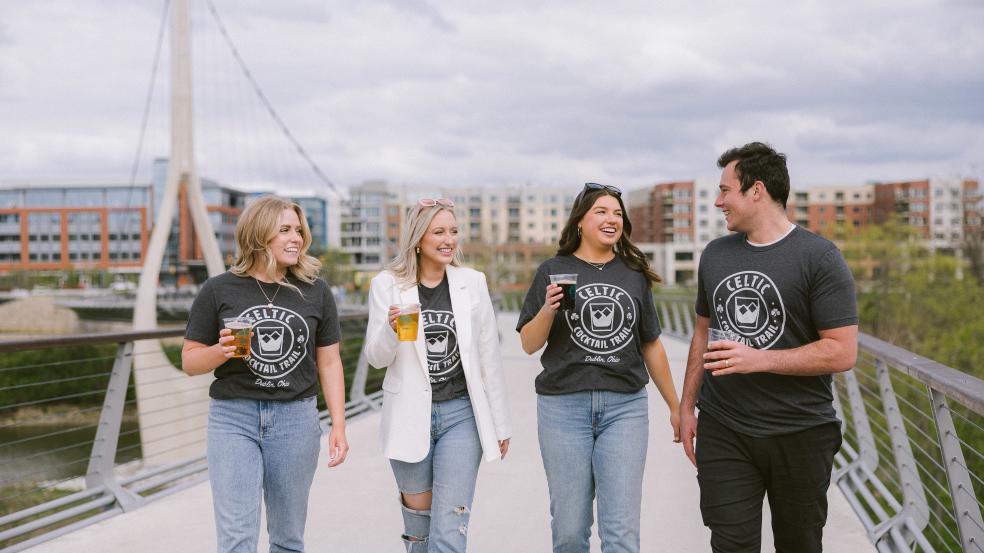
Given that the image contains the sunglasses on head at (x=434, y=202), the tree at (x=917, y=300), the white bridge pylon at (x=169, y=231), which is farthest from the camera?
the tree at (x=917, y=300)

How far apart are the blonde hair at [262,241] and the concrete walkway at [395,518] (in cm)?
161

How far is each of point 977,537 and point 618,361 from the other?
115 centimetres

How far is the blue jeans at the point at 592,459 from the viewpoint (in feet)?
8.43

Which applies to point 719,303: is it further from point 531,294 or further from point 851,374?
point 851,374

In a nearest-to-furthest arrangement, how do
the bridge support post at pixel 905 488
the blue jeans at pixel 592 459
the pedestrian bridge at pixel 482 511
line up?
the blue jeans at pixel 592 459 → the bridge support post at pixel 905 488 → the pedestrian bridge at pixel 482 511

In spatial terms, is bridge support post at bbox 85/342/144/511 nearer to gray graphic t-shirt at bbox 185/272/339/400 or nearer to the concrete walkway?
the concrete walkway

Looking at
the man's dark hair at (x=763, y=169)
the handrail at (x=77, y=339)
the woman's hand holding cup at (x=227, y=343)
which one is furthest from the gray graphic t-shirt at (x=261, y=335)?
the man's dark hair at (x=763, y=169)

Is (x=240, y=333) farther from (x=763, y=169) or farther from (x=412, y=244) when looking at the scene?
(x=763, y=169)

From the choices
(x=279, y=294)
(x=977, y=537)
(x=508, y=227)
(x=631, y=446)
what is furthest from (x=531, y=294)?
(x=508, y=227)

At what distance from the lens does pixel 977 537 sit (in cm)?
240

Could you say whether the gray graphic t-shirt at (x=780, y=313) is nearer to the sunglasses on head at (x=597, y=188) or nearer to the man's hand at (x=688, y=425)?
the man's hand at (x=688, y=425)

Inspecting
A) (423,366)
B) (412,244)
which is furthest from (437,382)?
(412,244)

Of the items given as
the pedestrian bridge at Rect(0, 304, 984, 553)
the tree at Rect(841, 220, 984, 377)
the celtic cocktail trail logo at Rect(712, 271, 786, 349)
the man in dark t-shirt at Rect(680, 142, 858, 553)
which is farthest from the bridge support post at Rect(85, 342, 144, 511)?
the tree at Rect(841, 220, 984, 377)

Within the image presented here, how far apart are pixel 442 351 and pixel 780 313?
1014 mm
